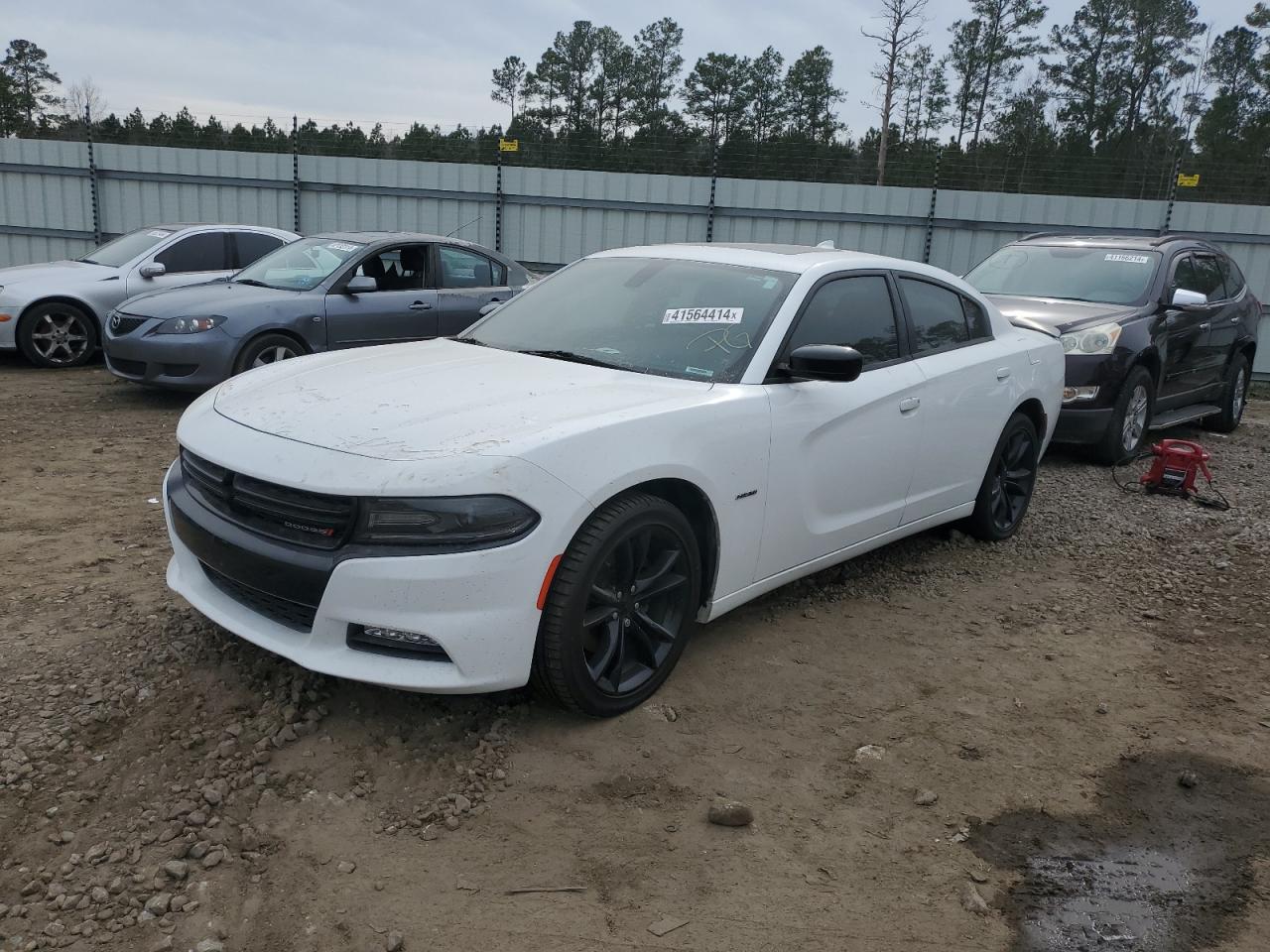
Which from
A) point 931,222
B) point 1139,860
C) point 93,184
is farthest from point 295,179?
point 1139,860

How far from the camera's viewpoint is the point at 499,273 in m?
9.69

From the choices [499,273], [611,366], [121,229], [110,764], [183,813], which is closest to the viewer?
[183,813]

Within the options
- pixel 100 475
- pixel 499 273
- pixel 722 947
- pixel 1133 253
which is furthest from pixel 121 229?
pixel 722 947

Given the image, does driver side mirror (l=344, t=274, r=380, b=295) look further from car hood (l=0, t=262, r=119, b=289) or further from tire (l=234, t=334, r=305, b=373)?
car hood (l=0, t=262, r=119, b=289)

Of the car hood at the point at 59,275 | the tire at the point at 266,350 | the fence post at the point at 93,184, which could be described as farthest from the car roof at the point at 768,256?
the fence post at the point at 93,184

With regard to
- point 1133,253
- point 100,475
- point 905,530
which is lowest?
point 100,475

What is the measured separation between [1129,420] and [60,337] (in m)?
9.69

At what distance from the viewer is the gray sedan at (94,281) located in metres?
9.75

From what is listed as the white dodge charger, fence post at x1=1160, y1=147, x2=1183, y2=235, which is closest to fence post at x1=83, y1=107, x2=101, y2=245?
the white dodge charger

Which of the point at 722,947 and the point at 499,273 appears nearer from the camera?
the point at 722,947

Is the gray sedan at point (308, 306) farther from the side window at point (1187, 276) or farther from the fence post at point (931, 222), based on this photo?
the fence post at point (931, 222)

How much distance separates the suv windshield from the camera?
820 centimetres

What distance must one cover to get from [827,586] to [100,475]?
14.3ft

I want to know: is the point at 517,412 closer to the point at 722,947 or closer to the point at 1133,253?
the point at 722,947
